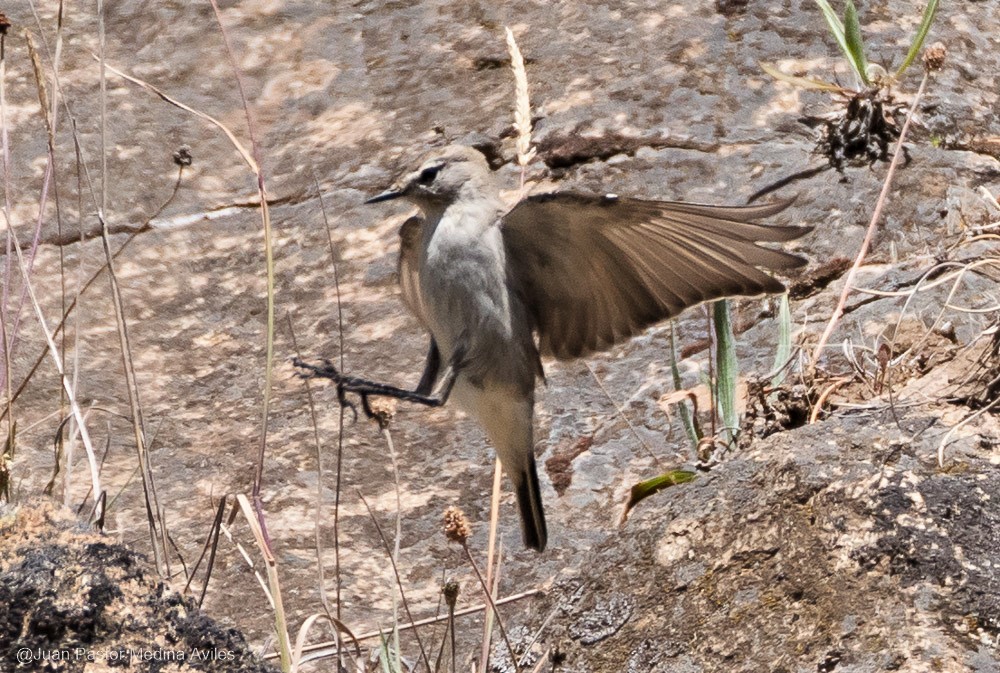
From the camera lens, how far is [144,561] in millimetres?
2270

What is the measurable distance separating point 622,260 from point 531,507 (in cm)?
77

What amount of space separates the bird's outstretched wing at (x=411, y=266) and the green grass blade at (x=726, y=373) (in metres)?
0.80

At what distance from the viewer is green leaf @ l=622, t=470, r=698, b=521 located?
3.09m

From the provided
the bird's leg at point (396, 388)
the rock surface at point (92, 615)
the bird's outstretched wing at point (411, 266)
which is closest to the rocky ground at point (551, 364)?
the rock surface at point (92, 615)

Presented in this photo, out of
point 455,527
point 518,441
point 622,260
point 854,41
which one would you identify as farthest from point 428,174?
point 854,41

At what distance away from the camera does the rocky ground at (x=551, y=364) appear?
8.48 feet

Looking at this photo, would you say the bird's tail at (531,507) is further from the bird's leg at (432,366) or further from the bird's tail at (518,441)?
the bird's leg at (432,366)

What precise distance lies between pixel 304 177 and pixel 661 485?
2610 mm

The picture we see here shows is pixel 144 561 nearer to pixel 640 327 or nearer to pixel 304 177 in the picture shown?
pixel 640 327

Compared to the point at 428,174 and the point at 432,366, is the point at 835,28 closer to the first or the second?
the point at 428,174

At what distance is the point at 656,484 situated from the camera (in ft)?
10.3

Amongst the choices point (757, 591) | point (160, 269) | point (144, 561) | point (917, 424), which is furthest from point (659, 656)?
point (160, 269)

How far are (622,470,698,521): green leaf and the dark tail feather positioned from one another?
0.36 meters

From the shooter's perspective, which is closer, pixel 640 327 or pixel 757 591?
pixel 757 591
